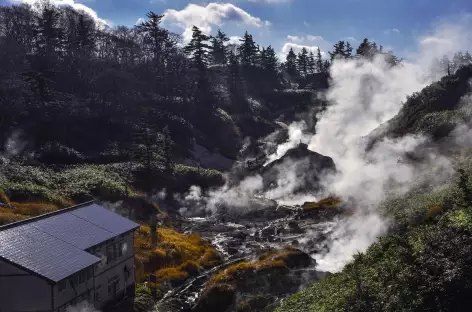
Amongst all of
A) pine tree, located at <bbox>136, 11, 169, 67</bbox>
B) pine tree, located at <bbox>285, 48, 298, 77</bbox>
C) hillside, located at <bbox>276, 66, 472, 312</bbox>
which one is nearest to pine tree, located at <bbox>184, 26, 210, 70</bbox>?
pine tree, located at <bbox>136, 11, 169, 67</bbox>

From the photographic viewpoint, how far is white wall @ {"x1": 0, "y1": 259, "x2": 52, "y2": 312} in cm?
2250

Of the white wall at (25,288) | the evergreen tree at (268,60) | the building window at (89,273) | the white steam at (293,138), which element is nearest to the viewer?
the white wall at (25,288)

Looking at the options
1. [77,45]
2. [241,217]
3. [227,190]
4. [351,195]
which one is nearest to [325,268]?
[351,195]

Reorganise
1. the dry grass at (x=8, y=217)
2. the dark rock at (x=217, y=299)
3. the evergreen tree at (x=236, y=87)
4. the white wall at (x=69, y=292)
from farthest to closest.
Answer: the evergreen tree at (x=236, y=87), the dry grass at (x=8, y=217), the dark rock at (x=217, y=299), the white wall at (x=69, y=292)

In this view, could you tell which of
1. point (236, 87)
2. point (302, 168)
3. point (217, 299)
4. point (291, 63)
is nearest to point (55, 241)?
point (217, 299)

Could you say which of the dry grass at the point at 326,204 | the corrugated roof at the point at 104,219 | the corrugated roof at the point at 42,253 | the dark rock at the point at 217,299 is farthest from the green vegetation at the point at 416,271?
the dry grass at the point at 326,204

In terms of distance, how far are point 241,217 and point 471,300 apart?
41857 millimetres

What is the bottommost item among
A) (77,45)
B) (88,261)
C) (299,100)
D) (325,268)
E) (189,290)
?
(189,290)

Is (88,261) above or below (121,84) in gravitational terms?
below

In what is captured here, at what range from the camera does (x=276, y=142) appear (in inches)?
3642

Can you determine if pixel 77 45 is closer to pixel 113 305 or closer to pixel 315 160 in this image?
pixel 315 160

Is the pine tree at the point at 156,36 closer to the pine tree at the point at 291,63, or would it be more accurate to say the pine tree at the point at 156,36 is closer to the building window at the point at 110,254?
the pine tree at the point at 291,63

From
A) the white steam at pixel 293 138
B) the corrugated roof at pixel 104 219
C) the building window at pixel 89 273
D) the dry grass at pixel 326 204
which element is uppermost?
the white steam at pixel 293 138

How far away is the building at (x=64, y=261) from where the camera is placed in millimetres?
22516
